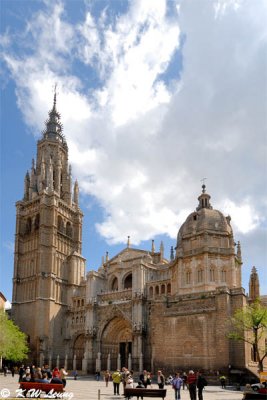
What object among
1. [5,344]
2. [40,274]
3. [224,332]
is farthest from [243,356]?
[40,274]

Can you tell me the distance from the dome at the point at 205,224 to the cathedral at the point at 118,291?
126 mm

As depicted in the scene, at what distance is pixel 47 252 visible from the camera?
64.4m

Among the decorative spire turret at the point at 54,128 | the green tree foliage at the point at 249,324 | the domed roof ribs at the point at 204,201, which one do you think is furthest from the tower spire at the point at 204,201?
the decorative spire turret at the point at 54,128

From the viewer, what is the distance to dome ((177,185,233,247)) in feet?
167

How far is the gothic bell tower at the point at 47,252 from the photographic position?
6112 cm

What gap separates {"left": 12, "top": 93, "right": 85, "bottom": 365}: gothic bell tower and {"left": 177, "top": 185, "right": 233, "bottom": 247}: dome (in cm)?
Answer: 2113

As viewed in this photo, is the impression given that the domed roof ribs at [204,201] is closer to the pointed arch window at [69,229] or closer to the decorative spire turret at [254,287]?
the decorative spire turret at [254,287]

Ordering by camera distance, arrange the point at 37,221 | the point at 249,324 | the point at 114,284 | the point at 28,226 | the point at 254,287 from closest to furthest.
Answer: the point at 249,324
the point at 254,287
the point at 114,284
the point at 37,221
the point at 28,226

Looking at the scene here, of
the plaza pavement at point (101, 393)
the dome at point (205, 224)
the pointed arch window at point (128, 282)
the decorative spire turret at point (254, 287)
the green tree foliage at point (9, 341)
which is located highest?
the dome at point (205, 224)

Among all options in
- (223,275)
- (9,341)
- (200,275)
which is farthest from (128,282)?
(9,341)

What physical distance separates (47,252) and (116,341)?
16.7m

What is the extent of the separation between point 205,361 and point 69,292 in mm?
31533

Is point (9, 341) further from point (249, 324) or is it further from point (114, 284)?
point (249, 324)

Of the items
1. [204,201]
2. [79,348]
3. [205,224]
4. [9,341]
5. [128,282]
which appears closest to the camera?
[9,341]
